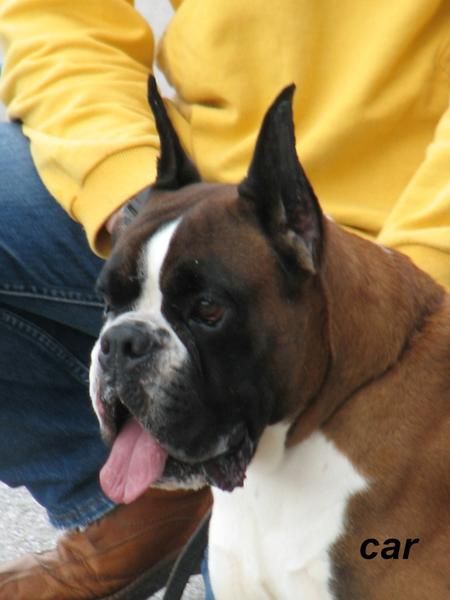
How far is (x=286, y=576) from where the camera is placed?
6.17 feet

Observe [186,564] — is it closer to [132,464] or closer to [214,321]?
[132,464]

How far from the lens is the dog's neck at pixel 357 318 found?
1.78 meters

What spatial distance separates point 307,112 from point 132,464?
29.8 inches

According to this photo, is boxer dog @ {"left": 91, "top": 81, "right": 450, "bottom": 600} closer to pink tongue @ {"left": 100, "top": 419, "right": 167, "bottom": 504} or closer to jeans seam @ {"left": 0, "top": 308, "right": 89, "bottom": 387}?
pink tongue @ {"left": 100, "top": 419, "right": 167, "bottom": 504}

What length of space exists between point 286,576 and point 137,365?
41cm

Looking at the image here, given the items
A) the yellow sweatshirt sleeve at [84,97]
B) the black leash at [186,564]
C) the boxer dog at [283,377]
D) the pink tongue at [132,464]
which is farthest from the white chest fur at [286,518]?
the yellow sweatshirt sleeve at [84,97]

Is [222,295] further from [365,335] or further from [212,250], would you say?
[365,335]

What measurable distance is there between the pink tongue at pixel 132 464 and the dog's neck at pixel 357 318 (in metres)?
0.20

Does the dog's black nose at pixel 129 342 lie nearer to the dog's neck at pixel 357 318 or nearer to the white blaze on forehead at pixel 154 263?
the white blaze on forehead at pixel 154 263

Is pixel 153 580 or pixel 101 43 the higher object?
pixel 101 43

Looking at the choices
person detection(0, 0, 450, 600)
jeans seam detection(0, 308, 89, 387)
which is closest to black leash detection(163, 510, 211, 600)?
person detection(0, 0, 450, 600)

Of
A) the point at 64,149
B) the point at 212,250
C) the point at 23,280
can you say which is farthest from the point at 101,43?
the point at 212,250

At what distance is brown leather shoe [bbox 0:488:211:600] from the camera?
2.54 meters

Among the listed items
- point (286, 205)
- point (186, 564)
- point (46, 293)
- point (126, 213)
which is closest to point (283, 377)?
point (286, 205)
